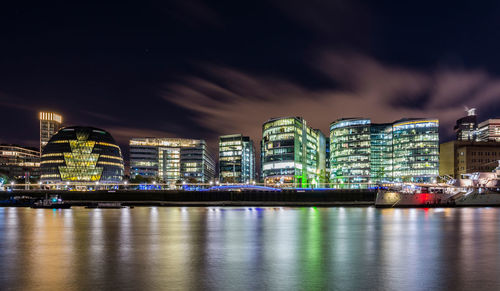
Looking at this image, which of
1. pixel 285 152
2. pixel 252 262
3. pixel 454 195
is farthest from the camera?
pixel 285 152

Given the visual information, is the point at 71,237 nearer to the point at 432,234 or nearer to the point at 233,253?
the point at 233,253

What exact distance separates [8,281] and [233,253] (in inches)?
457

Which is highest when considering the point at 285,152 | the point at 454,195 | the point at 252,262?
the point at 285,152

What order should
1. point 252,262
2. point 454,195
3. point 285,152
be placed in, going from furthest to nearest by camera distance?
point 285,152
point 454,195
point 252,262

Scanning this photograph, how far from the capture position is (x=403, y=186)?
11262 cm

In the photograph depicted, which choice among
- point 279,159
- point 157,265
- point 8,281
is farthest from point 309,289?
point 279,159

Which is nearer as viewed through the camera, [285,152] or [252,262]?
[252,262]

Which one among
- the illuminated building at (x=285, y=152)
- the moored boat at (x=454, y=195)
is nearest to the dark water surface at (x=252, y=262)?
the moored boat at (x=454, y=195)

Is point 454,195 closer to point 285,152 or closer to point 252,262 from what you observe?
point 252,262

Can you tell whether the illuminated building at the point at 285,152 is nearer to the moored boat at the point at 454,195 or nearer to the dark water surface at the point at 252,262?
the moored boat at the point at 454,195

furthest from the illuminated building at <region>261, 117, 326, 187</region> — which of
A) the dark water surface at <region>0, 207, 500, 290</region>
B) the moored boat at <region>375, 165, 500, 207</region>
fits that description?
the dark water surface at <region>0, 207, 500, 290</region>

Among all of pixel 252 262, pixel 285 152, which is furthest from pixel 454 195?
pixel 285 152

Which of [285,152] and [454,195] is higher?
[285,152]

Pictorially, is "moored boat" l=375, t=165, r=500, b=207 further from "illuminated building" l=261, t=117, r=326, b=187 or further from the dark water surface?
"illuminated building" l=261, t=117, r=326, b=187
